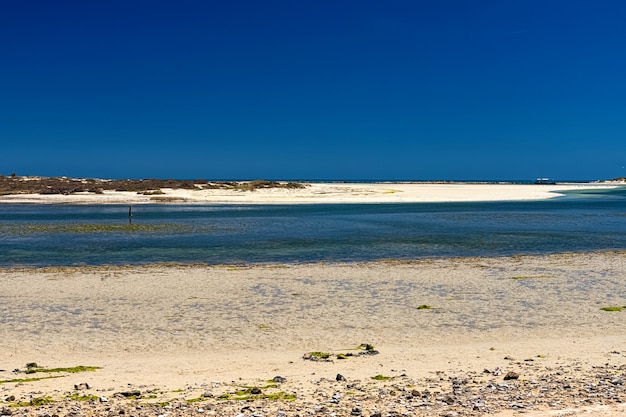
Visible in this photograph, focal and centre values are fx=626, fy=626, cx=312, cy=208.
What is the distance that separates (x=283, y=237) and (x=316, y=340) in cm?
1998

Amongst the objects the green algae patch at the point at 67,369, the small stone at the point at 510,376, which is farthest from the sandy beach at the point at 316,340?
the green algae patch at the point at 67,369

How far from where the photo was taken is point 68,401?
318 inches

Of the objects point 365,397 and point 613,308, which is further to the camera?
point 613,308

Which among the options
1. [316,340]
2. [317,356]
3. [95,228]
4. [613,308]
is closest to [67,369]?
[317,356]

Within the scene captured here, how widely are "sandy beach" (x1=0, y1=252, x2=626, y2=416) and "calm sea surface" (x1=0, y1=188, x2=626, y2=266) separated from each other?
178 inches

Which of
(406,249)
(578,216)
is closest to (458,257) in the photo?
(406,249)

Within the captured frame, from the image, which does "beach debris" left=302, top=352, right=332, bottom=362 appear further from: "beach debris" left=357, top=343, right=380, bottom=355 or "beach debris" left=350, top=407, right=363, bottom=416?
"beach debris" left=350, top=407, right=363, bottom=416

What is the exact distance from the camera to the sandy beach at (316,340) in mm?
8039

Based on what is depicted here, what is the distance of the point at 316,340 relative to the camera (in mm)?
11711

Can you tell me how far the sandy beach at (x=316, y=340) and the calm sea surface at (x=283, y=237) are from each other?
14.9 ft

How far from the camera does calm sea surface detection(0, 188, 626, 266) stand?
974 inches

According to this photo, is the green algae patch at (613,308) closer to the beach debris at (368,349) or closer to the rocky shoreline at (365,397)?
the rocky shoreline at (365,397)

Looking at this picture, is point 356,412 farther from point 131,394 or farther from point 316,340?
point 316,340

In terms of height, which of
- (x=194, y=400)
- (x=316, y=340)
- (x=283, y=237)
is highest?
(x=283, y=237)
